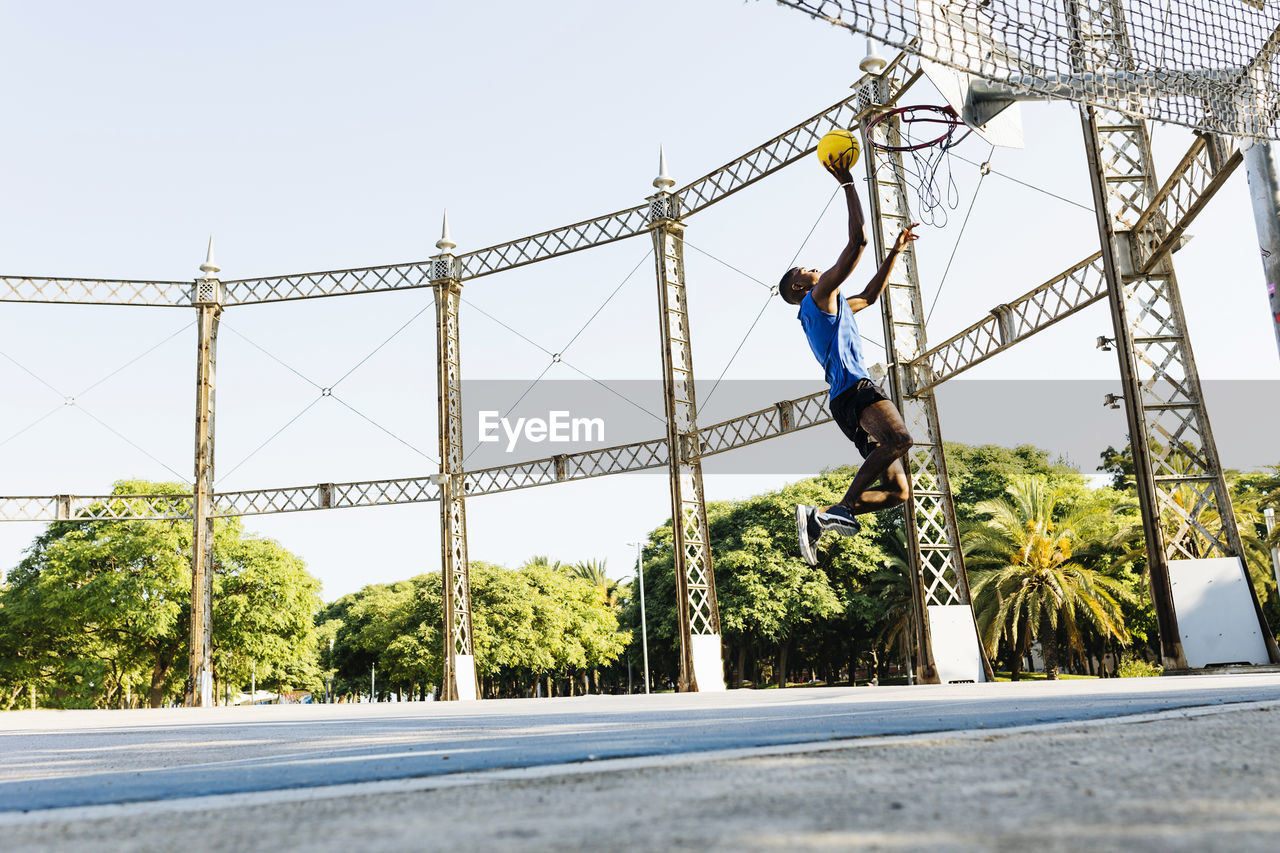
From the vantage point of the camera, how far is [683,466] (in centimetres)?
2198

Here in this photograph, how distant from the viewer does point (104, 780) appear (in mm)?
3256

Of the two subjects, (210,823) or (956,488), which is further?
(956,488)

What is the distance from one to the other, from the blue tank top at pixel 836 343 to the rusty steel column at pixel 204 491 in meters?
22.2

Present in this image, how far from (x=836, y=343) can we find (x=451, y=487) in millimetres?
19006

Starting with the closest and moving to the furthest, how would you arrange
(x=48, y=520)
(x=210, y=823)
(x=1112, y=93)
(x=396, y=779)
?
1. (x=210, y=823)
2. (x=396, y=779)
3. (x=1112, y=93)
4. (x=48, y=520)

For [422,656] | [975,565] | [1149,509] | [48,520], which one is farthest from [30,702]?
[1149,509]

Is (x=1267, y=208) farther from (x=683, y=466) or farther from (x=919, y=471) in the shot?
(x=683, y=466)

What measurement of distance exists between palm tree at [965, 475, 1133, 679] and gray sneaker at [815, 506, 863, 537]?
2296 centimetres

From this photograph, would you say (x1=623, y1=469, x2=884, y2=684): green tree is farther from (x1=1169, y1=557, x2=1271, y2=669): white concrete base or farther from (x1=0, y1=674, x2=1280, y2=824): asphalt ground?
(x1=0, y1=674, x2=1280, y2=824): asphalt ground

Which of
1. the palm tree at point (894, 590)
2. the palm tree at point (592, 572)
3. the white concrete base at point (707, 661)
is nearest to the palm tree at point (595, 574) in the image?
the palm tree at point (592, 572)

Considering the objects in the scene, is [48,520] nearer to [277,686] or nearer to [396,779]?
[277,686]

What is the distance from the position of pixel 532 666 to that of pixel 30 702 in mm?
22222

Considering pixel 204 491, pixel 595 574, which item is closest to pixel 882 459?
pixel 204 491

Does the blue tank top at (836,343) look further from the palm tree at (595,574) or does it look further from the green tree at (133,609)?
the palm tree at (595,574)
